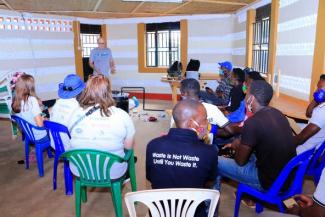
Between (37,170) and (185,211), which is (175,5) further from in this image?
(185,211)

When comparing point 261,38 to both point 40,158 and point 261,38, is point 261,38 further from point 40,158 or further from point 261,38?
point 40,158

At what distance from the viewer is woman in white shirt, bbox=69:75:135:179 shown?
7.30 feet

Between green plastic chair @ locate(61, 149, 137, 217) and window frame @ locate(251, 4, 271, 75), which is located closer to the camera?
green plastic chair @ locate(61, 149, 137, 217)

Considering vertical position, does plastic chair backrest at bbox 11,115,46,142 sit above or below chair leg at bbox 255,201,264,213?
above

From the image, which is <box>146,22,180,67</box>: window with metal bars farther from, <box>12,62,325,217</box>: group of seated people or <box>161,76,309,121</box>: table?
<box>12,62,325,217</box>: group of seated people

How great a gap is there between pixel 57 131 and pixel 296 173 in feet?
6.50

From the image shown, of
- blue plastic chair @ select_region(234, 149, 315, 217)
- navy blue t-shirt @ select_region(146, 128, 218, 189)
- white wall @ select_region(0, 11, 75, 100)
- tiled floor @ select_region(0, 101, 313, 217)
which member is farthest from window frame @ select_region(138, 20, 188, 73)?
navy blue t-shirt @ select_region(146, 128, 218, 189)

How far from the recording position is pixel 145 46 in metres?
8.20

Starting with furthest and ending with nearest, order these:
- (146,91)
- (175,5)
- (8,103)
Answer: (146,91)
(175,5)
(8,103)

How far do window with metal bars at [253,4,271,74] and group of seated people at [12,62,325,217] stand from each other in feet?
7.80

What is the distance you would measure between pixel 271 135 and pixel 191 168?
695 millimetres

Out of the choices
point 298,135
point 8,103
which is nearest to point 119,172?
point 298,135

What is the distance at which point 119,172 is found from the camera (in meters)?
2.30

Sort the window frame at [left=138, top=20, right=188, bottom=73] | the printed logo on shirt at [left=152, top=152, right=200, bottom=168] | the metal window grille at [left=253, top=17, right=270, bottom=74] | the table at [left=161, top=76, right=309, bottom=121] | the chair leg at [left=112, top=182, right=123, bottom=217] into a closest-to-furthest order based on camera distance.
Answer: the printed logo on shirt at [left=152, top=152, right=200, bottom=168]
the chair leg at [left=112, top=182, right=123, bottom=217]
the table at [left=161, top=76, right=309, bottom=121]
the metal window grille at [left=253, top=17, right=270, bottom=74]
the window frame at [left=138, top=20, right=188, bottom=73]
